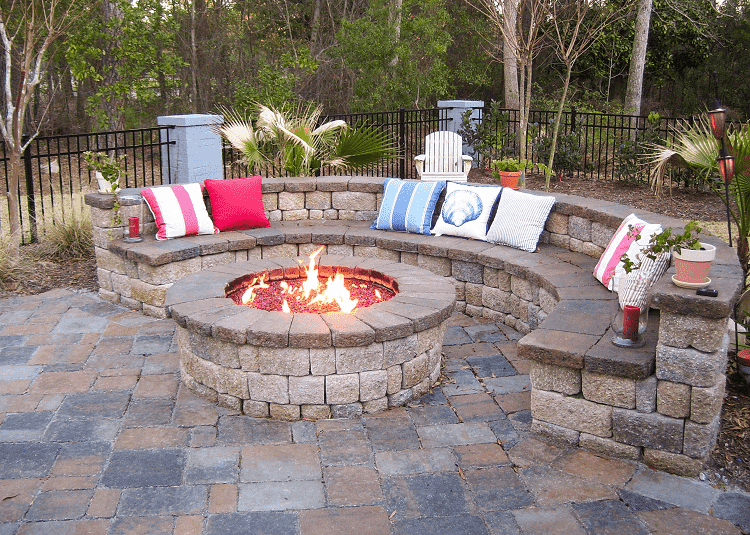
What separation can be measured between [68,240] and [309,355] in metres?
4.23

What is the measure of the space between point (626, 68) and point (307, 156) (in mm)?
11776

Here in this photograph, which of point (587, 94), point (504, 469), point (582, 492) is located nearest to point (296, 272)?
point (504, 469)

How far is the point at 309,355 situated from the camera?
3777 mm

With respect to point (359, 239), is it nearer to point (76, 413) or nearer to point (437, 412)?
point (437, 412)

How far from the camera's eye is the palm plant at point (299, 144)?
6.93 m

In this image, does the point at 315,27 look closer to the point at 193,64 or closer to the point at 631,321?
the point at 193,64

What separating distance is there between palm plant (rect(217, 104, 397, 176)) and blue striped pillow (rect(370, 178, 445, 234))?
39.7 inches

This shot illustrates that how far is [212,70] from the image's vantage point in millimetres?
14281

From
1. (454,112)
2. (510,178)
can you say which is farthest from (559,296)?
(454,112)

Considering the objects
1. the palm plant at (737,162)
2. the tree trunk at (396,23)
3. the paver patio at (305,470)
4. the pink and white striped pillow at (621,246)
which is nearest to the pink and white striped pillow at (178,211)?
the paver patio at (305,470)

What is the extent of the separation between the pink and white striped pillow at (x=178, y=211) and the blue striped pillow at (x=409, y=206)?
1532mm

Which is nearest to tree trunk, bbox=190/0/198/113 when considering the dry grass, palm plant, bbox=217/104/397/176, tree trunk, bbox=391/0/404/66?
tree trunk, bbox=391/0/404/66

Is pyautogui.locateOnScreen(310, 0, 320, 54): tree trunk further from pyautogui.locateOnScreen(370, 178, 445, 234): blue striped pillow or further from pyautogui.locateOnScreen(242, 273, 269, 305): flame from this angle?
pyautogui.locateOnScreen(242, 273, 269, 305): flame

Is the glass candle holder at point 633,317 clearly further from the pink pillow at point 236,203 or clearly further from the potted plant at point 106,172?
the potted plant at point 106,172
